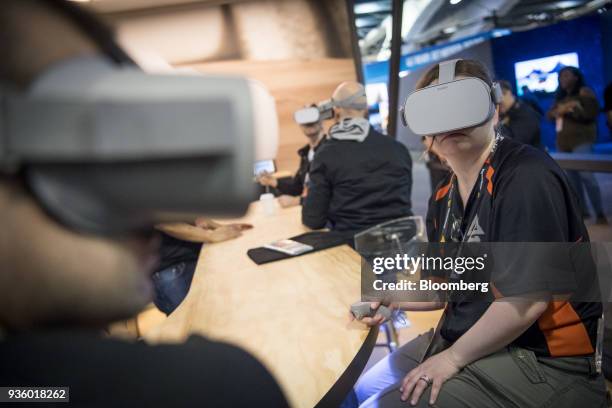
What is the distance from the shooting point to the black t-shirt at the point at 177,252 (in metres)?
1.61

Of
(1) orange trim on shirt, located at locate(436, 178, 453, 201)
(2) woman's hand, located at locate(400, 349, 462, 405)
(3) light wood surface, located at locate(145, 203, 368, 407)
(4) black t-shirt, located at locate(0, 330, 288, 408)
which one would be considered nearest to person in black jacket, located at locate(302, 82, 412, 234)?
(3) light wood surface, located at locate(145, 203, 368, 407)

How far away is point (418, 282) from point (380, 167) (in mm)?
985

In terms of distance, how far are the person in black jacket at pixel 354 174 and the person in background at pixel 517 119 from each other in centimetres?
85

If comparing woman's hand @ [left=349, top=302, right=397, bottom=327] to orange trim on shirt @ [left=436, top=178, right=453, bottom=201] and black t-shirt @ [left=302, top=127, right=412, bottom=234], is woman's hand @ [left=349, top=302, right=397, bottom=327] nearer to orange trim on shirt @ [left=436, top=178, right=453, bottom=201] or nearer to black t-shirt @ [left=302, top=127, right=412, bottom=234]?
orange trim on shirt @ [left=436, top=178, right=453, bottom=201]

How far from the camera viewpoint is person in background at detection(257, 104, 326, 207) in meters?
2.24

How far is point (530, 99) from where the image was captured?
2.75 ft

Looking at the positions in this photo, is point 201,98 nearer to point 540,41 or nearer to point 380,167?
point 540,41

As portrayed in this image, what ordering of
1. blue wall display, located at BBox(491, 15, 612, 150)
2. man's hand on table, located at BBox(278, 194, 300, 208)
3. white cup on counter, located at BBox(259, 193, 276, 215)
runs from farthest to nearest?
1. man's hand on table, located at BBox(278, 194, 300, 208)
2. white cup on counter, located at BBox(259, 193, 276, 215)
3. blue wall display, located at BBox(491, 15, 612, 150)

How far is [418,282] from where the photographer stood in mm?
743

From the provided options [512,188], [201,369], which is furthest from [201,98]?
[512,188]

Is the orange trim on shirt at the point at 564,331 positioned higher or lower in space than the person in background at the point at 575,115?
lower

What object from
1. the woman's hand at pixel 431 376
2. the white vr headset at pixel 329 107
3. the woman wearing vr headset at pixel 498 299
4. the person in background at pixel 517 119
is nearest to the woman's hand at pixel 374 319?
the woman wearing vr headset at pixel 498 299

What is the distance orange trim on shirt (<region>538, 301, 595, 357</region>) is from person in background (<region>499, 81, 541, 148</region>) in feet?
1.07

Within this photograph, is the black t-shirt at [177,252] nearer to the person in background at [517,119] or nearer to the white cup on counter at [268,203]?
the white cup on counter at [268,203]
